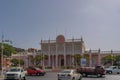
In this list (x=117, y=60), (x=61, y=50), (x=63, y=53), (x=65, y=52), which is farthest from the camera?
(x=61, y=50)

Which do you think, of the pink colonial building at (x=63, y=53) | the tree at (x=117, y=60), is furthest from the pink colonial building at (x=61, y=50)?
the tree at (x=117, y=60)

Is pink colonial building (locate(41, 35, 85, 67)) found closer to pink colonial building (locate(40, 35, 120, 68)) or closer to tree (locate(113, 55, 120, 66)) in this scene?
pink colonial building (locate(40, 35, 120, 68))

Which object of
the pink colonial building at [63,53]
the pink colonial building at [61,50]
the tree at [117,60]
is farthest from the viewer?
the pink colonial building at [61,50]

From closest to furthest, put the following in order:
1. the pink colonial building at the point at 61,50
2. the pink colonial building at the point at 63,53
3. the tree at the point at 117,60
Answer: the tree at the point at 117,60, the pink colonial building at the point at 63,53, the pink colonial building at the point at 61,50

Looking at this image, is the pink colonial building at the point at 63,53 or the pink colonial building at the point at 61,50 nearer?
the pink colonial building at the point at 63,53

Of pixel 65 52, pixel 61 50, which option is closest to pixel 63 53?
pixel 65 52

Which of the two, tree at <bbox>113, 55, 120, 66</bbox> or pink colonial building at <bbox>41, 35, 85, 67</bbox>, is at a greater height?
pink colonial building at <bbox>41, 35, 85, 67</bbox>

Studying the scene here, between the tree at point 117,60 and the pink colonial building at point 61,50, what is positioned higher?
the pink colonial building at point 61,50

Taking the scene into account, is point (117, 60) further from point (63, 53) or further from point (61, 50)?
point (61, 50)

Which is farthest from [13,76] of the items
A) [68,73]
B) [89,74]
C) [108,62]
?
[108,62]

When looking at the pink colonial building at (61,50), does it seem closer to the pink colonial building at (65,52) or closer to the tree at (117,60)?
the pink colonial building at (65,52)

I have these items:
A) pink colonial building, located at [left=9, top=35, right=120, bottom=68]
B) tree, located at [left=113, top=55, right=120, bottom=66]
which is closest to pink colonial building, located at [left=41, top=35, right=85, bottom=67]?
pink colonial building, located at [left=9, top=35, right=120, bottom=68]

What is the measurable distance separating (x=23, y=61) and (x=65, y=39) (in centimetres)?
1670

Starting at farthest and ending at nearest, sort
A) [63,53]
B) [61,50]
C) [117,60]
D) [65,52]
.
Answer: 1. [61,50]
2. [65,52]
3. [63,53]
4. [117,60]
